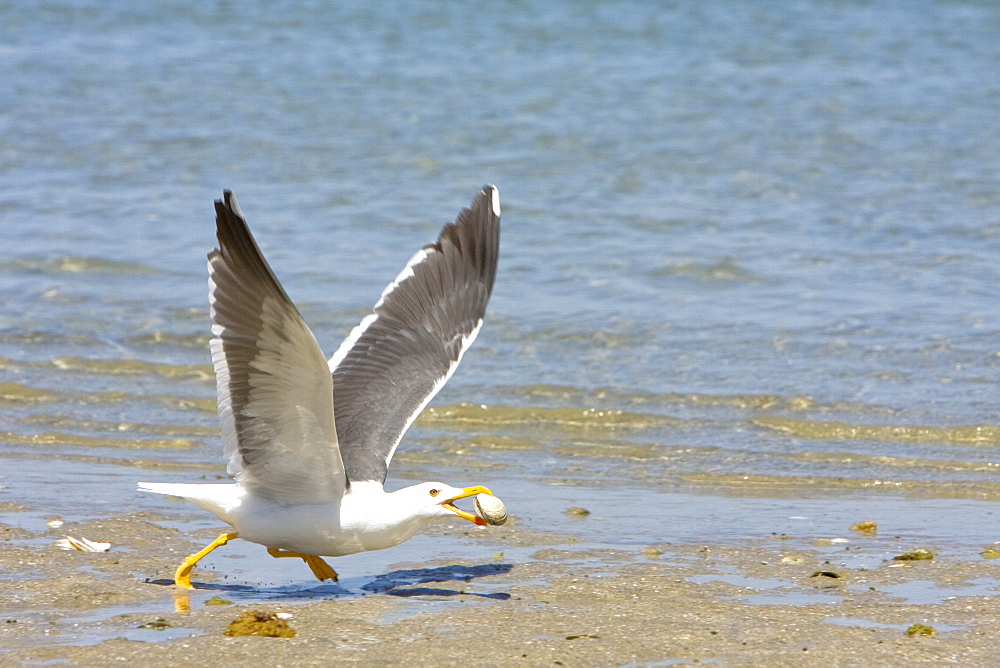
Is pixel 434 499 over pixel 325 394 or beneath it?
beneath

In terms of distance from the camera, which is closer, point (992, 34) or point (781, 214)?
point (781, 214)

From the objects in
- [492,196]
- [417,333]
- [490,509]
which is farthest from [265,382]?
[492,196]

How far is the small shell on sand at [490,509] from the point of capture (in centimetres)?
542

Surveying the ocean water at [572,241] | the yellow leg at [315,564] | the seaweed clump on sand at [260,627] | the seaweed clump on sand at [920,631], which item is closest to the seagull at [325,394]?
the yellow leg at [315,564]

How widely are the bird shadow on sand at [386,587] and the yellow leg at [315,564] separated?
4 cm

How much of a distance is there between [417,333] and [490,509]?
46.3 inches

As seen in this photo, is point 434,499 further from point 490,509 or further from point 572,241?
point 572,241

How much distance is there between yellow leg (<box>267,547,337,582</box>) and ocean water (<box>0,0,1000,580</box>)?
343mm

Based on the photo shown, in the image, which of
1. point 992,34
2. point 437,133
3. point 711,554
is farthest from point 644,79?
point 711,554

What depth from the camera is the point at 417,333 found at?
6332 millimetres

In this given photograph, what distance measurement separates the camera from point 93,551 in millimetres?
5480

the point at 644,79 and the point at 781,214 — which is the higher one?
the point at 644,79

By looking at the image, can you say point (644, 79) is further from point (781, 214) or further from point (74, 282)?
point (74, 282)

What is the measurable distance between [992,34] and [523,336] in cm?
1374
